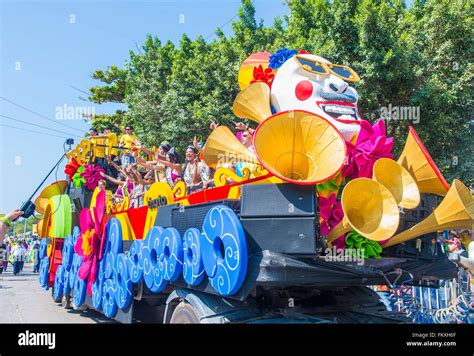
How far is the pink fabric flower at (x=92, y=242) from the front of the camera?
22.4 feet

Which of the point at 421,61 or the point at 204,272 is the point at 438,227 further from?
the point at 421,61

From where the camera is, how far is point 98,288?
663 centimetres

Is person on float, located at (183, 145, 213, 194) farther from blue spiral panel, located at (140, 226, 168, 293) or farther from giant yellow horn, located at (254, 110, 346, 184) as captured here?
giant yellow horn, located at (254, 110, 346, 184)

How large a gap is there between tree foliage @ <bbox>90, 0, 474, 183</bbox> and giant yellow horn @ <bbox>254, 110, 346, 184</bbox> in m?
6.32

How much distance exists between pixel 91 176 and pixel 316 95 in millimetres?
5211

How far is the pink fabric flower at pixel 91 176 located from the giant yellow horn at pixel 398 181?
233 inches

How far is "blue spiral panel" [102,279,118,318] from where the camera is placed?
Answer: 19.5ft

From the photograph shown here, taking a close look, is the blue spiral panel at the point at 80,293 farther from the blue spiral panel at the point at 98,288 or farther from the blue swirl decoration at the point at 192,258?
the blue swirl decoration at the point at 192,258

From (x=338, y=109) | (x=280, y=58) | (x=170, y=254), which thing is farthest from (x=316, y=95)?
(x=170, y=254)

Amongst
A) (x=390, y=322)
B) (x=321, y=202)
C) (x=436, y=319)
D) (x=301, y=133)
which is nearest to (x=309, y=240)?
(x=321, y=202)

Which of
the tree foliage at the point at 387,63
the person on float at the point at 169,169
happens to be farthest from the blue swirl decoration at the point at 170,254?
the tree foliage at the point at 387,63

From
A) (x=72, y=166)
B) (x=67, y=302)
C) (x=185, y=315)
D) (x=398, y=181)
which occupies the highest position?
(x=72, y=166)

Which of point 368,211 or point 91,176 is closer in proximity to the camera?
point 368,211

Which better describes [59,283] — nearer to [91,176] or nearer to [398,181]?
[91,176]
